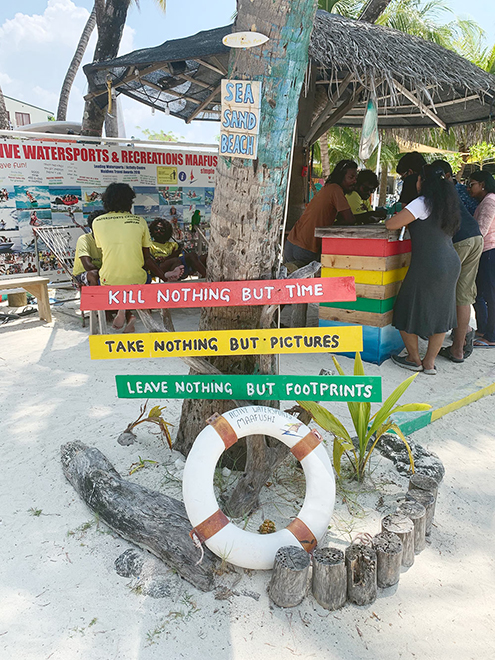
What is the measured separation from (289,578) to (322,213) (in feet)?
12.8

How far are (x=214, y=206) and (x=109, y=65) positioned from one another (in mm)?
3549

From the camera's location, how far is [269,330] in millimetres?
2260

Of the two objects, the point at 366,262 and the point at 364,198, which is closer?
the point at 366,262

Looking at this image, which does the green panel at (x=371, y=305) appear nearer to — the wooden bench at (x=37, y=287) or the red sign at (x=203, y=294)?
the red sign at (x=203, y=294)

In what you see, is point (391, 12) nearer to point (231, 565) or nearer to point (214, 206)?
point (214, 206)

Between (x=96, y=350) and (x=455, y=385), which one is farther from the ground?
(x=96, y=350)

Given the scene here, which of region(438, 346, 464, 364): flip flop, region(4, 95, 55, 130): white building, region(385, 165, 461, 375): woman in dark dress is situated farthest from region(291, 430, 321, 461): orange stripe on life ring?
region(4, 95, 55, 130): white building

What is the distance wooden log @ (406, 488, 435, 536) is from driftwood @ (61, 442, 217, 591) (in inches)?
38.0

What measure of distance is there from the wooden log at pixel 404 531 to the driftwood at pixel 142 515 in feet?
2.46

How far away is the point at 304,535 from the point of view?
2.06 meters

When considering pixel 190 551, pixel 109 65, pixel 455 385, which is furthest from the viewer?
pixel 109 65

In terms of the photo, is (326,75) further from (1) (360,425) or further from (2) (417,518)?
(2) (417,518)

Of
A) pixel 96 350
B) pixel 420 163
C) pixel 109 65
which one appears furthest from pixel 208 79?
pixel 96 350

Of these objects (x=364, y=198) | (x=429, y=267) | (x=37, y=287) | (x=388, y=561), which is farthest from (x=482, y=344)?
(x=37, y=287)
